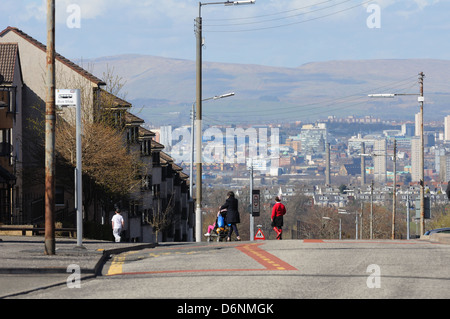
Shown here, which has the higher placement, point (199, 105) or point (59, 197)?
point (199, 105)

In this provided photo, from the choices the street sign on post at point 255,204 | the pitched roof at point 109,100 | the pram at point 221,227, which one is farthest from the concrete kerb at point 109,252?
the pitched roof at point 109,100

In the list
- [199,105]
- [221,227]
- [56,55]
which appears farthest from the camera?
[56,55]

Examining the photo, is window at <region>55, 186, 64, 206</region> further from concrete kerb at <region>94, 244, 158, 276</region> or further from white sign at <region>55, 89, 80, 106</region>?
white sign at <region>55, 89, 80, 106</region>

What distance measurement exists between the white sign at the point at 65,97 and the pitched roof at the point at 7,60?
102 feet

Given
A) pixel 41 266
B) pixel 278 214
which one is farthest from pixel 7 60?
pixel 41 266

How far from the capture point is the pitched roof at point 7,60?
2093 inches

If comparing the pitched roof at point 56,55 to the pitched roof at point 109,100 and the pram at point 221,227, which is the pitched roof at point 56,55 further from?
the pram at point 221,227

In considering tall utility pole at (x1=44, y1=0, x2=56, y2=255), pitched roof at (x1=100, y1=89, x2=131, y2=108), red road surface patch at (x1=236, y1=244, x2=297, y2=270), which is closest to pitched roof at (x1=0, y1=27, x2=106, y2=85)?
pitched roof at (x1=100, y1=89, x2=131, y2=108)

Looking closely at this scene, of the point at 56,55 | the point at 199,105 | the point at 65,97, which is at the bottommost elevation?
the point at 65,97

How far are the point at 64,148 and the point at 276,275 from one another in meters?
31.5

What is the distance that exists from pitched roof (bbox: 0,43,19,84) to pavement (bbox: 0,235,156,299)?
3040 cm

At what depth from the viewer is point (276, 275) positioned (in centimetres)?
1719

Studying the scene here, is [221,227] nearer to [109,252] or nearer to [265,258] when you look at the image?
Answer: [109,252]
